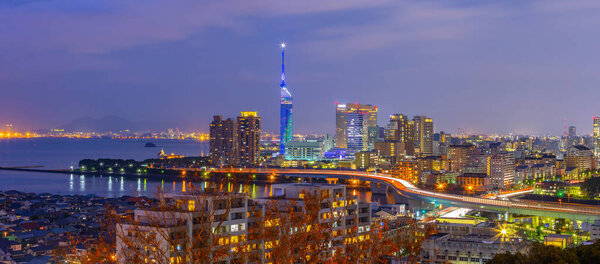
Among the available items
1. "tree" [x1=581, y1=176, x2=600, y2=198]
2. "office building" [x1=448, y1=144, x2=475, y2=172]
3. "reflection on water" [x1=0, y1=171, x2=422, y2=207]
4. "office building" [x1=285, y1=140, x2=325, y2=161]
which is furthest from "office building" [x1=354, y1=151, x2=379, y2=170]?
"tree" [x1=581, y1=176, x2=600, y2=198]

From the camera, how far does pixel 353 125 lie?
212ft

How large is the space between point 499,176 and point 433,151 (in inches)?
1098

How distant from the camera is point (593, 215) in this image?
14.8 metres

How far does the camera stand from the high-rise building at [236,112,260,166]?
47938mm

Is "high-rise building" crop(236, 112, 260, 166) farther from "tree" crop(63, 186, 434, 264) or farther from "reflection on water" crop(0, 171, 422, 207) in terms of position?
"tree" crop(63, 186, 434, 264)

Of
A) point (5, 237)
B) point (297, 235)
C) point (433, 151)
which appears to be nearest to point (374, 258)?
point (297, 235)

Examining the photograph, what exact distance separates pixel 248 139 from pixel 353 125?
1860cm

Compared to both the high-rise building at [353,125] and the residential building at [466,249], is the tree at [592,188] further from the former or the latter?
the high-rise building at [353,125]

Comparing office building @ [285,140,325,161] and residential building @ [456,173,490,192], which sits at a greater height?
office building @ [285,140,325,161]

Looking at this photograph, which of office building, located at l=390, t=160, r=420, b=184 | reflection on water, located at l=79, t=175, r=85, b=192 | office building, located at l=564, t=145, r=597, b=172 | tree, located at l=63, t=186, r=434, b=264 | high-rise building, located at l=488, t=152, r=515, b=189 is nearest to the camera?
tree, located at l=63, t=186, r=434, b=264

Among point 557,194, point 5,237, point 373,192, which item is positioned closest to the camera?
point 5,237

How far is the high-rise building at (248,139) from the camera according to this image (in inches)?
1887

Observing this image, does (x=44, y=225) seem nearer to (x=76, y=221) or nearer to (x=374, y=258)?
(x=76, y=221)

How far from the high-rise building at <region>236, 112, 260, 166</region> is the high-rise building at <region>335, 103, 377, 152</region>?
13086mm
